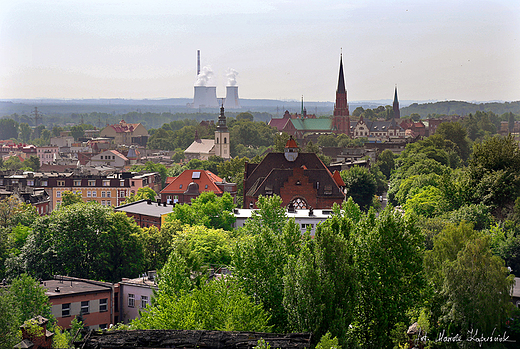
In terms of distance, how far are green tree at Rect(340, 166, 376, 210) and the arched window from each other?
14.6 m

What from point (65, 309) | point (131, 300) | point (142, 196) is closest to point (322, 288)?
point (131, 300)

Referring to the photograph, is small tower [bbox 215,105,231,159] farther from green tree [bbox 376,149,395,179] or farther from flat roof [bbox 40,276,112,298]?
flat roof [bbox 40,276,112,298]

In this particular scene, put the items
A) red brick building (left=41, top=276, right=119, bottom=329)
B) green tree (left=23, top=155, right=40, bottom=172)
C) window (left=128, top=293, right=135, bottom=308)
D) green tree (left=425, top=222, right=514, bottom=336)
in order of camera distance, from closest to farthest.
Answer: green tree (left=425, top=222, right=514, bottom=336) < red brick building (left=41, top=276, right=119, bottom=329) < window (left=128, top=293, right=135, bottom=308) < green tree (left=23, top=155, right=40, bottom=172)

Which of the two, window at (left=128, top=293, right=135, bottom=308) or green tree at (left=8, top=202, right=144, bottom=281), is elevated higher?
green tree at (left=8, top=202, right=144, bottom=281)

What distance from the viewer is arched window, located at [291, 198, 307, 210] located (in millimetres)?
72875

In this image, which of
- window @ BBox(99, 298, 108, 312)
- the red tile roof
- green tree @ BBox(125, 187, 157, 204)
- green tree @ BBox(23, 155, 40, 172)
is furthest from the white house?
green tree @ BBox(23, 155, 40, 172)

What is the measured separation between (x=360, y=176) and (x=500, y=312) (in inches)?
2204

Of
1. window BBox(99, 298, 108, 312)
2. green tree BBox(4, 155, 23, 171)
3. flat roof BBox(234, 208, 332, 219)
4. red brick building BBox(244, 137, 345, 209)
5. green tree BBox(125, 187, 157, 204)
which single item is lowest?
green tree BBox(4, 155, 23, 171)

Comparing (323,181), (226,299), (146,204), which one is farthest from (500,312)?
(146,204)

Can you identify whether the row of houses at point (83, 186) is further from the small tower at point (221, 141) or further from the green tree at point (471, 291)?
the green tree at point (471, 291)

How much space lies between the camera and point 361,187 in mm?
87625

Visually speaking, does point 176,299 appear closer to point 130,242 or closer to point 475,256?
point 475,256

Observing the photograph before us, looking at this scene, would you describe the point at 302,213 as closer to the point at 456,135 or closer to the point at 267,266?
the point at 267,266

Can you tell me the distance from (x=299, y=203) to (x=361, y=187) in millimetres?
16886
